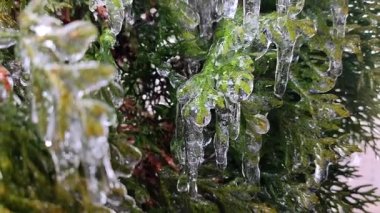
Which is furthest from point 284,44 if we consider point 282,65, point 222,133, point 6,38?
point 6,38

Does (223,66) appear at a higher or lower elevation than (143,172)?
higher

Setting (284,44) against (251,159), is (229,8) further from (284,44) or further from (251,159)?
(251,159)

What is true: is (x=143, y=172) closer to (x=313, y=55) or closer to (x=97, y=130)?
(x=313, y=55)

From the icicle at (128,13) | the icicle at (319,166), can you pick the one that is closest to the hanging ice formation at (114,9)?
the icicle at (128,13)

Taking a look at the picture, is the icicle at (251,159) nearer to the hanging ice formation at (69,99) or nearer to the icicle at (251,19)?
the icicle at (251,19)

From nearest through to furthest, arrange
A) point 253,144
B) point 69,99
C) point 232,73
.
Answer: point 69,99
point 232,73
point 253,144

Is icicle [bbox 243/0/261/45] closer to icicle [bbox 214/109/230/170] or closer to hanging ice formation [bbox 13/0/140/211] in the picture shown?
icicle [bbox 214/109/230/170]

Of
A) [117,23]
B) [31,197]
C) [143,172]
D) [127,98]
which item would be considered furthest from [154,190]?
→ [31,197]
